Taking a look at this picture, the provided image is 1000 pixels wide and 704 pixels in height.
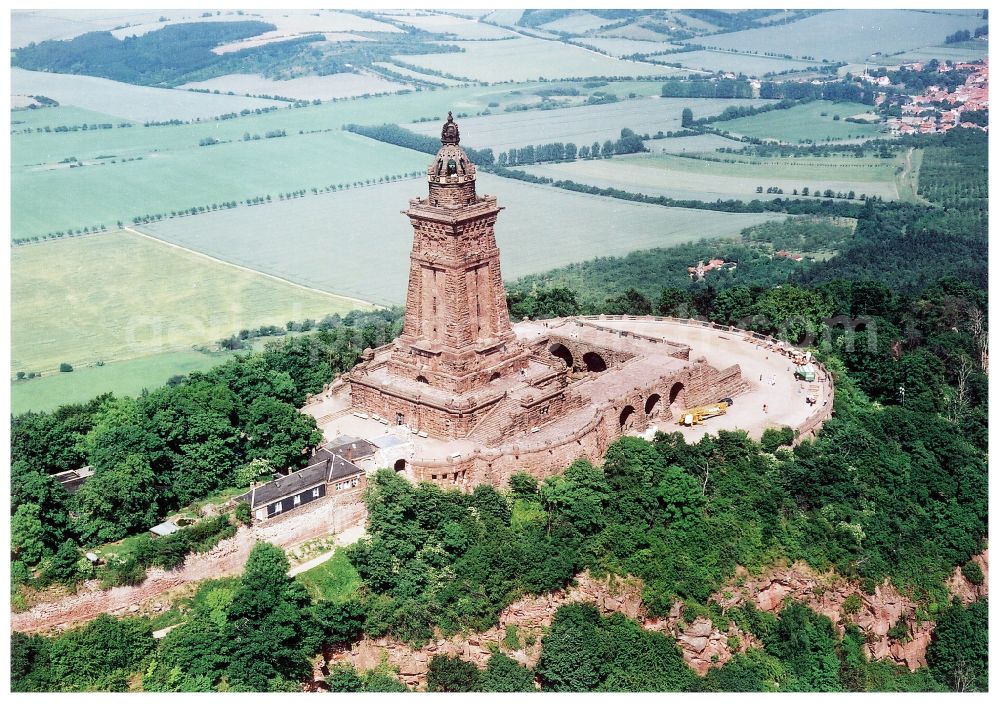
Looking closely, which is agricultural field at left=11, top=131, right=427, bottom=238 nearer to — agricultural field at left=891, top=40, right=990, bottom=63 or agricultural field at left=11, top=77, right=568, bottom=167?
agricultural field at left=11, top=77, right=568, bottom=167

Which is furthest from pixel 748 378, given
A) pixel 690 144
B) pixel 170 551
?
pixel 690 144

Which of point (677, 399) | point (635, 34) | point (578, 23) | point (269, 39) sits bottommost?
point (677, 399)

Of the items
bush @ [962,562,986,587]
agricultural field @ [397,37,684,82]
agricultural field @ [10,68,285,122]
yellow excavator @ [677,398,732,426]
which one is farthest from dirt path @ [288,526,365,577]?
agricultural field @ [397,37,684,82]

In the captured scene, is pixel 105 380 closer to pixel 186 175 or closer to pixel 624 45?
pixel 186 175

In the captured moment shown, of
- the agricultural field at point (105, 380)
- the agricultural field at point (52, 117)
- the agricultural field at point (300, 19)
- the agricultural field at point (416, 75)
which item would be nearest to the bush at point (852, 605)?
the agricultural field at point (105, 380)

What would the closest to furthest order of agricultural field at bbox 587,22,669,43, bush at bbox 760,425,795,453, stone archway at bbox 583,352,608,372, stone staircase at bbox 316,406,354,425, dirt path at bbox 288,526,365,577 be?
dirt path at bbox 288,526,365,577 < bush at bbox 760,425,795,453 < stone staircase at bbox 316,406,354,425 < stone archway at bbox 583,352,608,372 < agricultural field at bbox 587,22,669,43

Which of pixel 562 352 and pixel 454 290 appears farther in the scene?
pixel 562 352

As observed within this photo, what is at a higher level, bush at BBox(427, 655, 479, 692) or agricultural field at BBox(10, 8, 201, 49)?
agricultural field at BBox(10, 8, 201, 49)
